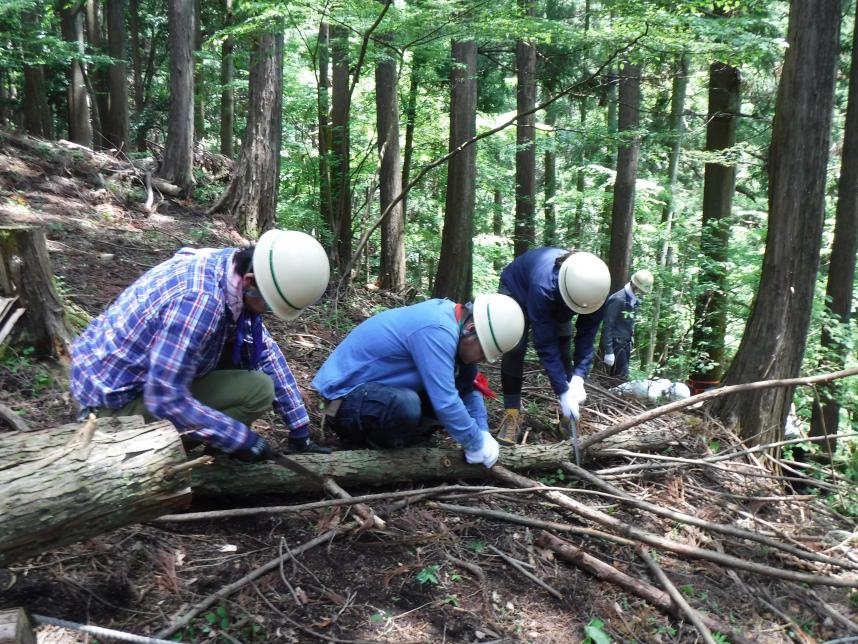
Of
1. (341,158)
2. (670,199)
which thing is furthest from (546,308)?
(670,199)

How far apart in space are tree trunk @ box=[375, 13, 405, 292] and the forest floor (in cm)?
519

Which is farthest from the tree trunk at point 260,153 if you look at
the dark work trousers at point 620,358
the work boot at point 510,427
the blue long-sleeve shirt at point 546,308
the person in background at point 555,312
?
the work boot at point 510,427

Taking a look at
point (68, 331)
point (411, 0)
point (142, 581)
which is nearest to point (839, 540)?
point (142, 581)

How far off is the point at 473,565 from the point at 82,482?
175 cm

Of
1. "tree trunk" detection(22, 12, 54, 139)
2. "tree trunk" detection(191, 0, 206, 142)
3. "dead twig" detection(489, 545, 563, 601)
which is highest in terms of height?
"tree trunk" detection(191, 0, 206, 142)

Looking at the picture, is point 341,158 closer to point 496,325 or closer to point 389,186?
point 389,186

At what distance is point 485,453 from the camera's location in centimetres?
347

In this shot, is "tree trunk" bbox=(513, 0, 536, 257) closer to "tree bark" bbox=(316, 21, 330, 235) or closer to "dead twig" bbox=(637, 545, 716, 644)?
"tree bark" bbox=(316, 21, 330, 235)

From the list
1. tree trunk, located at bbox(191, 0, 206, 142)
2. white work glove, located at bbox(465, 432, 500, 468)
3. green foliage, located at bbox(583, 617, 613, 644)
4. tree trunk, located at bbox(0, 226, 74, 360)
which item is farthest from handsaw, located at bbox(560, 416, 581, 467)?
tree trunk, located at bbox(191, 0, 206, 142)

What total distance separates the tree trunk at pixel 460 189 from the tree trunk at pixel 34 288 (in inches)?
233

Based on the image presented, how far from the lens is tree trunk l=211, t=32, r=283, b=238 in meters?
8.00

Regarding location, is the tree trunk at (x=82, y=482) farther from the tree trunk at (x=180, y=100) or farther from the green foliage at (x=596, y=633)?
the tree trunk at (x=180, y=100)

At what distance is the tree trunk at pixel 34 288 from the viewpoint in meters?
3.74

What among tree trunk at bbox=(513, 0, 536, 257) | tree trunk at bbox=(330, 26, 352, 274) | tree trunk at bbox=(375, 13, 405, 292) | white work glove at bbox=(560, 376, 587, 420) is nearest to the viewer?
white work glove at bbox=(560, 376, 587, 420)
